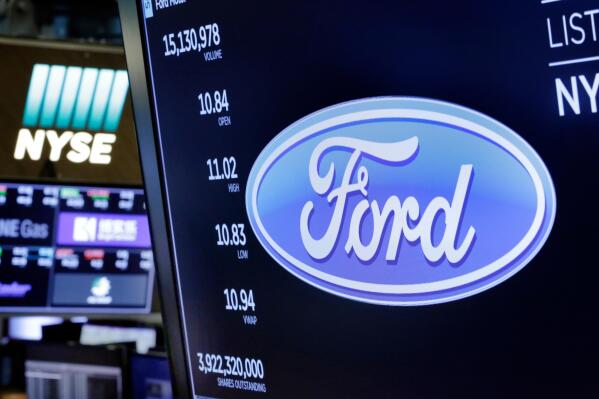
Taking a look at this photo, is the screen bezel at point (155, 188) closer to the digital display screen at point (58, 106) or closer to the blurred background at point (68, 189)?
the blurred background at point (68, 189)

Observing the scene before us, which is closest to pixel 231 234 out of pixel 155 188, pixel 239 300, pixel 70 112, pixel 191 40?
pixel 239 300

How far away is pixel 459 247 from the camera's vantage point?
1538mm

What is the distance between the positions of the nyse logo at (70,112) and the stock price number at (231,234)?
3026 millimetres

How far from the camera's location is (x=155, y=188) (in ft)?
6.82

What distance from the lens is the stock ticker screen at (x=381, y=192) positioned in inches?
55.1

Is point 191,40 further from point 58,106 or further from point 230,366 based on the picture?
point 58,106

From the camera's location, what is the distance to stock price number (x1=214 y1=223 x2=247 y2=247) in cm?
190

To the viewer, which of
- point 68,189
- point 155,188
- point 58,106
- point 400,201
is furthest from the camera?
point 58,106

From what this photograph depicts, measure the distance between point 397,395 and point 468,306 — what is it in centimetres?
21

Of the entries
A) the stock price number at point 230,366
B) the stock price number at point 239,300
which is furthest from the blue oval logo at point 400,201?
the stock price number at point 230,366

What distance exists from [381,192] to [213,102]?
430mm

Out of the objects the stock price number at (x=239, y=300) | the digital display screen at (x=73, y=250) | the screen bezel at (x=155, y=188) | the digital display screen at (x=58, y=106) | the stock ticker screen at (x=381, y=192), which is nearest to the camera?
the stock ticker screen at (x=381, y=192)

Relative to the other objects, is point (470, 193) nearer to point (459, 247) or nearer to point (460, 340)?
point (459, 247)

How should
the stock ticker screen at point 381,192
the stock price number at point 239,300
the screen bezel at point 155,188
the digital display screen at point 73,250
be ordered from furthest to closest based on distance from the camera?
the digital display screen at point 73,250, the screen bezel at point 155,188, the stock price number at point 239,300, the stock ticker screen at point 381,192
